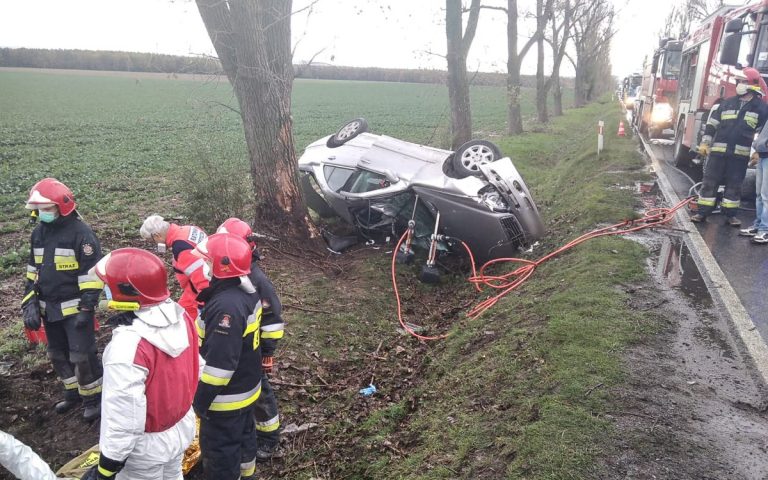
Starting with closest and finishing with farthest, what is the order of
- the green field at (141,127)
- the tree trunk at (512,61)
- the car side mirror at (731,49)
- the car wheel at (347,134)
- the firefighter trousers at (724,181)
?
the firefighter trousers at (724,181)
the car wheel at (347,134)
the car side mirror at (731,49)
the green field at (141,127)
the tree trunk at (512,61)

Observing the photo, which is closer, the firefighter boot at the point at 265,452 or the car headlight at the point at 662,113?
the firefighter boot at the point at 265,452

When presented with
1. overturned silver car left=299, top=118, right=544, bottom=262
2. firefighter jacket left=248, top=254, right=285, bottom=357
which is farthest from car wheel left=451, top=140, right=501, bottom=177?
firefighter jacket left=248, top=254, right=285, bottom=357

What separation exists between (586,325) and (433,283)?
298 centimetres

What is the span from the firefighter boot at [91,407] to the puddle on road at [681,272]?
574cm

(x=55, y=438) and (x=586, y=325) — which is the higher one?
(x=586, y=325)

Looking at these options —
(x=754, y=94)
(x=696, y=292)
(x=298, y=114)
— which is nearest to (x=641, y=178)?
(x=754, y=94)

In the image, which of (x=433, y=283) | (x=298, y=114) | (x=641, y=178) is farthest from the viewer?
(x=298, y=114)

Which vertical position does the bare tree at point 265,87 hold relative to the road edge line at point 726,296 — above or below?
above

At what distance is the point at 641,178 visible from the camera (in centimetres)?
1142

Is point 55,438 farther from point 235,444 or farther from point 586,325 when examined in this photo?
point 586,325

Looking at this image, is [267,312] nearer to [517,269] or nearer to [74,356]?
[74,356]

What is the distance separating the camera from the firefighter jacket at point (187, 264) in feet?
11.3

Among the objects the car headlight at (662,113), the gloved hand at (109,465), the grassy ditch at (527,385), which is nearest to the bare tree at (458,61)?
the car headlight at (662,113)

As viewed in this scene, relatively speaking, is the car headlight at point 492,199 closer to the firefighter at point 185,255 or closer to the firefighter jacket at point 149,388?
the firefighter at point 185,255
